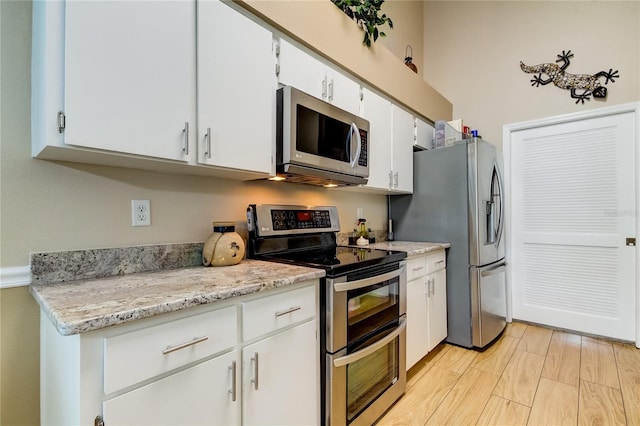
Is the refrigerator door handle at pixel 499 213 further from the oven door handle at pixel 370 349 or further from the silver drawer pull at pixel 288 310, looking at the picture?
the silver drawer pull at pixel 288 310

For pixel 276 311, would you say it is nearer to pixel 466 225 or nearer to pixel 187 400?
pixel 187 400

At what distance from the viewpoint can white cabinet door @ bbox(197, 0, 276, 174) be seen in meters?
1.32

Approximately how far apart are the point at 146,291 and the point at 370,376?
1.26 metres

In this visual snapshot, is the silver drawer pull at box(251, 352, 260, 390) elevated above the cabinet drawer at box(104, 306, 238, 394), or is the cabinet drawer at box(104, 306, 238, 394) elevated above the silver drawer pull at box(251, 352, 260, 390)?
the cabinet drawer at box(104, 306, 238, 394)

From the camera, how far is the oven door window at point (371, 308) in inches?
59.5

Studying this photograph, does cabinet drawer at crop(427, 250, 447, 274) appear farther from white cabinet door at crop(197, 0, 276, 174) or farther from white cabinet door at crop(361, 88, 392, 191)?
white cabinet door at crop(197, 0, 276, 174)

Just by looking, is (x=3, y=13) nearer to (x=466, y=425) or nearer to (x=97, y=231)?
(x=97, y=231)

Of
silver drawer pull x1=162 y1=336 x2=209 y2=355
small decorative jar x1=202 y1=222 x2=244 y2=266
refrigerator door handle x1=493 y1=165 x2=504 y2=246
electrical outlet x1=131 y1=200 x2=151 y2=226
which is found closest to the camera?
silver drawer pull x1=162 y1=336 x2=209 y2=355

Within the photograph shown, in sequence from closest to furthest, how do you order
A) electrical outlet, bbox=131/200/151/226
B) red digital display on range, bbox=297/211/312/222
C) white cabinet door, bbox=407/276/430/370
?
1. electrical outlet, bbox=131/200/151/226
2. red digital display on range, bbox=297/211/312/222
3. white cabinet door, bbox=407/276/430/370

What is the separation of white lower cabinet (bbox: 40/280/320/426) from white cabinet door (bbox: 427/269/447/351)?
1.36m

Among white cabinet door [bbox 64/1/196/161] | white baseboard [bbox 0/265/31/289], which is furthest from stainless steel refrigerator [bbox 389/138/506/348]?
white baseboard [bbox 0/265/31/289]

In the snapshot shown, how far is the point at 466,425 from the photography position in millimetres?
1648

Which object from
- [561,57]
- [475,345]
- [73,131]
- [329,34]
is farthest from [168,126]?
[561,57]

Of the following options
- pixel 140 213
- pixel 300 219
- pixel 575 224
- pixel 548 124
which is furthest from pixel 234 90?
pixel 575 224
